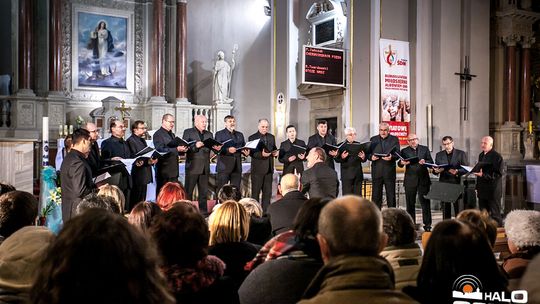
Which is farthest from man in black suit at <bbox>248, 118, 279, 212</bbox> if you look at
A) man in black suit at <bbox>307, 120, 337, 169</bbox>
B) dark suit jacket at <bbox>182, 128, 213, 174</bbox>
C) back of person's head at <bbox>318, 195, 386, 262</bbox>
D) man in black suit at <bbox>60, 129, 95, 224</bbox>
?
back of person's head at <bbox>318, 195, 386, 262</bbox>

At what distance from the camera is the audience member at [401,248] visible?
8.43 ft

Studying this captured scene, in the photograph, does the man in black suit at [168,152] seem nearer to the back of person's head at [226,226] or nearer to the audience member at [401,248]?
the back of person's head at [226,226]

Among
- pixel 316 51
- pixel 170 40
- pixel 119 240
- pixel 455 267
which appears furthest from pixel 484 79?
pixel 119 240

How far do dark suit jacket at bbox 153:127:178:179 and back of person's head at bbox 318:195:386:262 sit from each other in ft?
18.9

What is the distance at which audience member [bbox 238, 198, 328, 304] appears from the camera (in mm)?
2289

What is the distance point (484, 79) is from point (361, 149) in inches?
204

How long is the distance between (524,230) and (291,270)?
3.98 ft

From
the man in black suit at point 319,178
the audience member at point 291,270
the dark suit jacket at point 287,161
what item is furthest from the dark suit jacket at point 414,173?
the audience member at point 291,270

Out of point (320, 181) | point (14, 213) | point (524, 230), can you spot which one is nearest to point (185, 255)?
point (14, 213)

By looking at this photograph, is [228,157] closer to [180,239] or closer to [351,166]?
[351,166]

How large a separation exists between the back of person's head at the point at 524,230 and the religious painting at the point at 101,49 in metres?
11.3

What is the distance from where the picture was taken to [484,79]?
12.1m

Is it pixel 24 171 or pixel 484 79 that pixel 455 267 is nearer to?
pixel 24 171

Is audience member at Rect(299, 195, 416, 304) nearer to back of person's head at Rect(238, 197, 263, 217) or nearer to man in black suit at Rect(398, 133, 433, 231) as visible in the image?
back of person's head at Rect(238, 197, 263, 217)
